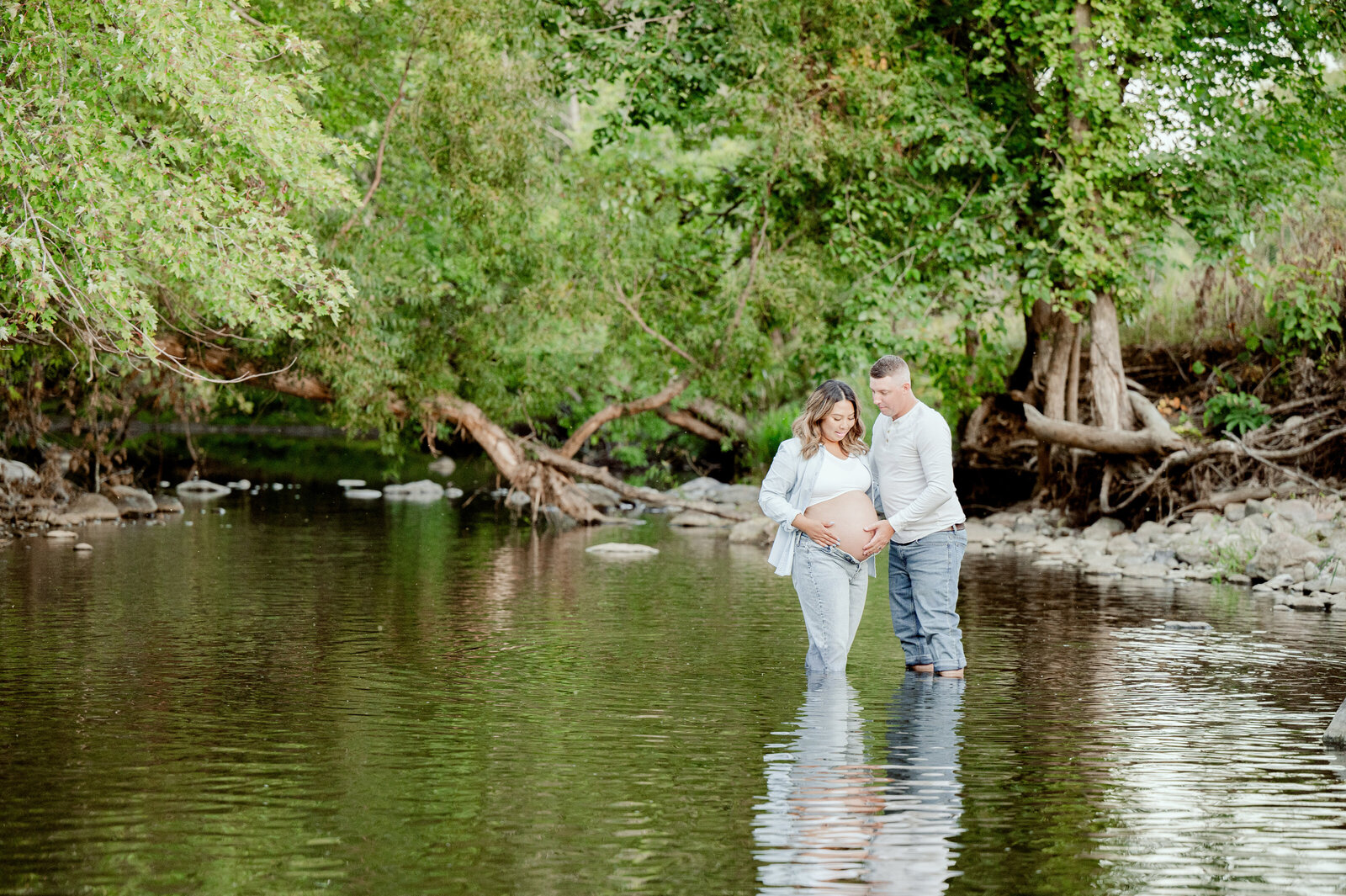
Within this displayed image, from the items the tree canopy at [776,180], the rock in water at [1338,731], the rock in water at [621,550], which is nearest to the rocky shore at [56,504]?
the tree canopy at [776,180]

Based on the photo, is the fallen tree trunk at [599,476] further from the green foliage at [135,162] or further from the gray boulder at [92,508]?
the green foliage at [135,162]

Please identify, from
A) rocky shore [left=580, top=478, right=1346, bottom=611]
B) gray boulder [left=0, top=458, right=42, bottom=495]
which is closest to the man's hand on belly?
rocky shore [left=580, top=478, right=1346, bottom=611]

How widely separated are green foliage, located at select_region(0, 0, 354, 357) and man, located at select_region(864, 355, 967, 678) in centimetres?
523

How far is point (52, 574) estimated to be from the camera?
16109 millimetres

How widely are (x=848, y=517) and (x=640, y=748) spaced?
7.41 ft

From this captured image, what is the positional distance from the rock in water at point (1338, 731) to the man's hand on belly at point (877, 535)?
9.03 ft

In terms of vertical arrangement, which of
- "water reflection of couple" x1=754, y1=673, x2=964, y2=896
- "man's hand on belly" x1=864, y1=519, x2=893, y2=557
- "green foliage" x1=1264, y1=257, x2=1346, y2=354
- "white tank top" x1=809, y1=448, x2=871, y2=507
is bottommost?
"water reflection of couple" x1=754, y1=673, x2=964, y2=896

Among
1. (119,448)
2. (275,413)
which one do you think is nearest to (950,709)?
(119,448)

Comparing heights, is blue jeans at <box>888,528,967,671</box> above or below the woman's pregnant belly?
below

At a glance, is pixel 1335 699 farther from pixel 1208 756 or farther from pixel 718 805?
pixel 718 805

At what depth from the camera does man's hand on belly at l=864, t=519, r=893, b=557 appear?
973 cm

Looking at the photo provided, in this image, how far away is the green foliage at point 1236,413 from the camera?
22.4 m

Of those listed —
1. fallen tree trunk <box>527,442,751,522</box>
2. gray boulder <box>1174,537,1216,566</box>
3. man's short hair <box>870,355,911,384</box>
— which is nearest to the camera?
man's short hair <box>870,355,911,384</box>

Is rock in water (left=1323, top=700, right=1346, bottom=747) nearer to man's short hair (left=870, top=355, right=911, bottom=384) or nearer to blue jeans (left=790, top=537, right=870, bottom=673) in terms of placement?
blue jeans (left=790, top=537, right=870, bottom=673)
